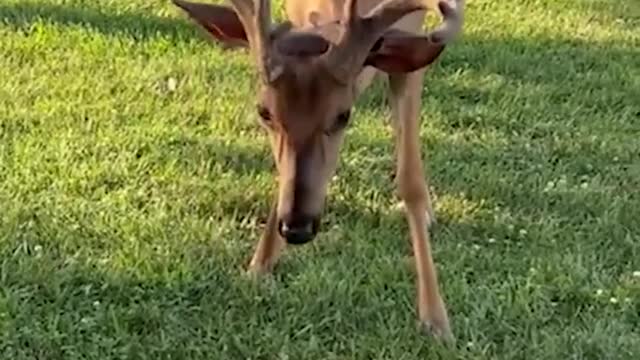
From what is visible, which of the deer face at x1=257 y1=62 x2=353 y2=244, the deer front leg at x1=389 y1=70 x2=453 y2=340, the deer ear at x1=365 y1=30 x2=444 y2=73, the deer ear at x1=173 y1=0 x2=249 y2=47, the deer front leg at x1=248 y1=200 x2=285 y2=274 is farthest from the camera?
the deer front leg at x1=248 y1=200 x2=285 y2=274

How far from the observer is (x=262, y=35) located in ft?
13.6

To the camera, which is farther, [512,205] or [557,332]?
[512,205]

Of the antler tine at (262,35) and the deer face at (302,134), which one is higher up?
the antler tine at (262,35)

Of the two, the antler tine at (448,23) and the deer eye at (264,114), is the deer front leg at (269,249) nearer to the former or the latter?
the deer eye at (264,114)

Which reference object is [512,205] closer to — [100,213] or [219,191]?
[219,191]

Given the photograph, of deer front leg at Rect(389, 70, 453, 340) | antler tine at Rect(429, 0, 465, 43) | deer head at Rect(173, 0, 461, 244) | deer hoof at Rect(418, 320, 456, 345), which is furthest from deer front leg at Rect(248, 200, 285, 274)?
antler tine at Rect(429, 0, 465, 43)

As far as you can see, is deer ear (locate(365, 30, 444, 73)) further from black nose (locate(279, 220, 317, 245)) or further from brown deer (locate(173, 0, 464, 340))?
black nose (locate(279, 220, 317, 245))

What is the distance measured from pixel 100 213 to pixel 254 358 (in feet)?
4.02

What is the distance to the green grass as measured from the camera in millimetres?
4484

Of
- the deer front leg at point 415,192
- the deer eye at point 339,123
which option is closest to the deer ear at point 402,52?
the deer eye at point 339,123

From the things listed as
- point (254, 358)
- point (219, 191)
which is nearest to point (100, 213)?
point (219, 191)

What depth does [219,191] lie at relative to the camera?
5.62 meters

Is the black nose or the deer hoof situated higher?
the black nose

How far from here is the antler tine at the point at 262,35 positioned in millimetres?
4062
